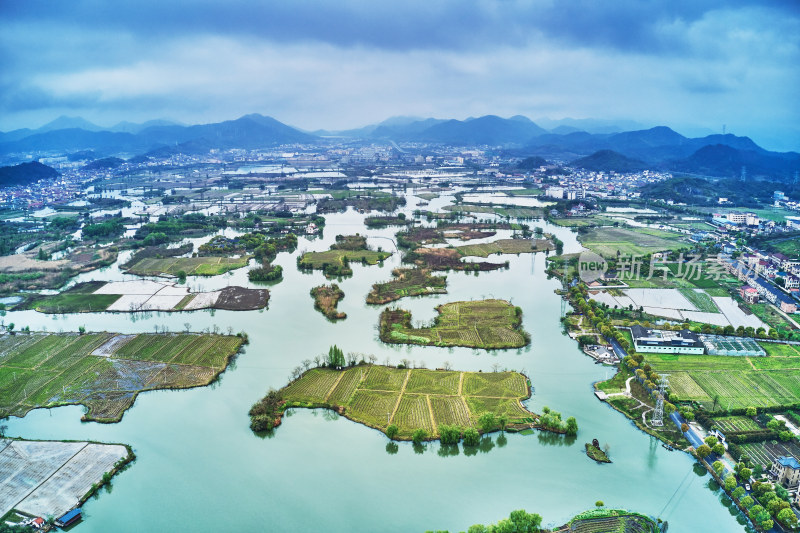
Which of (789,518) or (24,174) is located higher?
(24,174)

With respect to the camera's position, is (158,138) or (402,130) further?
(402,130)

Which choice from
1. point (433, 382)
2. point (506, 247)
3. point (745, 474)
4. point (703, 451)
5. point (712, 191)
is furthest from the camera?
point (712, 191)

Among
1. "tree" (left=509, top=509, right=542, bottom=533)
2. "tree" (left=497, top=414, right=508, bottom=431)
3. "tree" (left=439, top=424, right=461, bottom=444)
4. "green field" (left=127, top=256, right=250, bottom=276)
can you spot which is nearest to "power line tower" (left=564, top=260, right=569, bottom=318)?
"tree" (left=497, top=414, right=508, bottom=431)

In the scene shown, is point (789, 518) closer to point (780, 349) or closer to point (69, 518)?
point (780, 349)

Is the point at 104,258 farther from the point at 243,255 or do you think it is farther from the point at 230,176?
the point at 230,176

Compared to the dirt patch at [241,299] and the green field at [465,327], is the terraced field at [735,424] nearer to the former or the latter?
the green field at [465,327]

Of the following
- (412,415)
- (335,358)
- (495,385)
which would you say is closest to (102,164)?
(335,358)

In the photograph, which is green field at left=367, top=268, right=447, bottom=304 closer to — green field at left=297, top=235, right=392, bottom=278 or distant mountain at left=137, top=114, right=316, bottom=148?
green field at left=297, top=235, right=392, bottom=278

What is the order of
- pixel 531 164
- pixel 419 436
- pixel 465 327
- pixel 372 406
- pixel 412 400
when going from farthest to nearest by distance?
pixel 531 164
pixel 465 327
pixel 412 400
pixel 372 406
pixel 419 436
